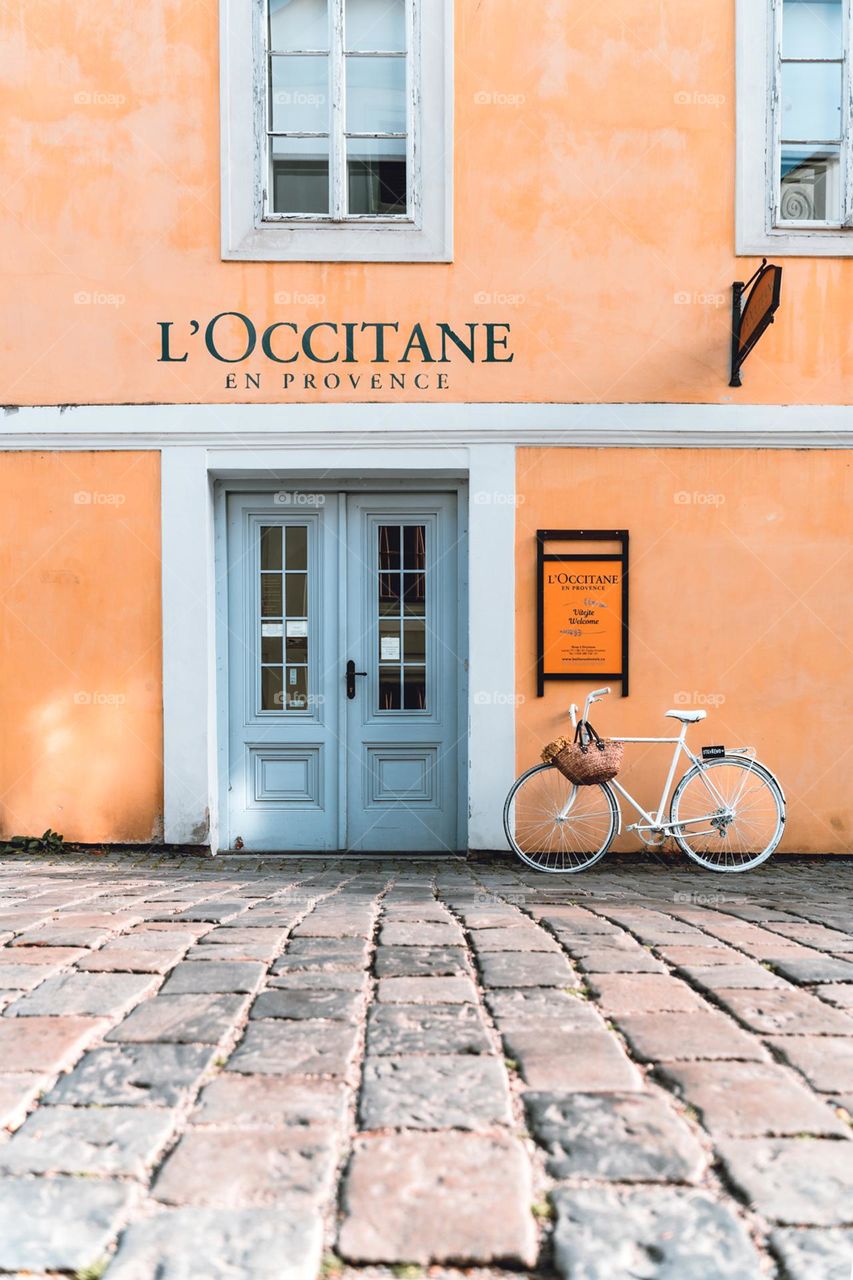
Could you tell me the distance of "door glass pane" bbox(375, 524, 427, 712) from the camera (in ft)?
23.0

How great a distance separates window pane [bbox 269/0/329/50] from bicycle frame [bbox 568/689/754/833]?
4.75m

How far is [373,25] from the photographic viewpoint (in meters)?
6.78

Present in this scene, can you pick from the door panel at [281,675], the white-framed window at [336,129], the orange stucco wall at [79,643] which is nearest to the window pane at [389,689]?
the door panel at [281,675]

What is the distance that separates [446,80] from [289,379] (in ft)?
7.21

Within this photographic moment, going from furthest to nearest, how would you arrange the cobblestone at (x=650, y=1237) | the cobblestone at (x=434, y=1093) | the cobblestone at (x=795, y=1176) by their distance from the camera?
the cobblestone at (x=434, y=1093) → the cobblestone at (x=795, y=1176) → the cobblestone at (x=650, y=1237)

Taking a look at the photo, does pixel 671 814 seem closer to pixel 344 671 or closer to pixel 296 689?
pixel 344 671

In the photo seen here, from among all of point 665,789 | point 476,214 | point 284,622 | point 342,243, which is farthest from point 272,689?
point 476,214

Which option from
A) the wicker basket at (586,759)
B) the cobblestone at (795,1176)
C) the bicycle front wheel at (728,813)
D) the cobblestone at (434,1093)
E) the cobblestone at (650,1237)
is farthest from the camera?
the bicycle front wheel at (728,813)

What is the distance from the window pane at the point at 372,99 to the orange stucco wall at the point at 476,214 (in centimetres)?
44

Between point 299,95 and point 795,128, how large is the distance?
335cm

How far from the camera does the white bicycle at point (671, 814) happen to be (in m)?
6.48

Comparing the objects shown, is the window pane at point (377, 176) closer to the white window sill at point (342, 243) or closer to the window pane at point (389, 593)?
the white window sill at point (342, 243)

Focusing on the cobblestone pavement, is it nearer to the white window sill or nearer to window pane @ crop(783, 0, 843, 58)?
the white window sill

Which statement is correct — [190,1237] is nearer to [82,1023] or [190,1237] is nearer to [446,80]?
[82,1023]
